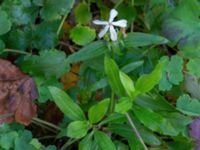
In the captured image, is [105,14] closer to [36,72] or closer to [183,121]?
[36,72]

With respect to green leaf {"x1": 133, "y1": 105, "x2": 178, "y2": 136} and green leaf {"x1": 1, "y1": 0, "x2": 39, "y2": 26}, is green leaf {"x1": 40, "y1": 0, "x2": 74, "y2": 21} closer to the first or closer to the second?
green leaf {"x1": 1, "y1": 0, "x2": 39, "y2": 26}

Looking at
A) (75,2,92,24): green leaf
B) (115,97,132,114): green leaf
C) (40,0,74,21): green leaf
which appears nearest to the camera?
(115,97,132,114): green leaf

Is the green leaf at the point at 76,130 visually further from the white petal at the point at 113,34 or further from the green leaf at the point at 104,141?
the white petal at the point at 113,34

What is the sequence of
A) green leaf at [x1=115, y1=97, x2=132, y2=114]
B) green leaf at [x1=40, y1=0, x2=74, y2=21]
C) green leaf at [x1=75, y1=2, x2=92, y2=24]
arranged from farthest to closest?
1. green leaf at [x1=75, y1=2, x2=92, y2=24]
2. green leaf at [x1=40, y1=0, x2=74, y2=21]
3. green leaf at [x1=115, y1=97, x2=132, y2=114]

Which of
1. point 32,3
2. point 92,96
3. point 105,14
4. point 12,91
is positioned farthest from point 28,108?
point 105,14

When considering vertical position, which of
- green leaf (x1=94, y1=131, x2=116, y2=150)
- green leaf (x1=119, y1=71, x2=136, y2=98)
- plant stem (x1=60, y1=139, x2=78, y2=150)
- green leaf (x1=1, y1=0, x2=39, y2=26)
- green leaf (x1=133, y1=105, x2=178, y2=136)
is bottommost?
plant stem (x1=60, y1=139, x2=78, y2=150)

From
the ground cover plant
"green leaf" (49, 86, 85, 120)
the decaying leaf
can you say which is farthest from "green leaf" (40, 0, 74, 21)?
"green leaf" (49, 86, 85, 120)

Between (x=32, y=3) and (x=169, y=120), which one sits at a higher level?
(x=32, y=3)

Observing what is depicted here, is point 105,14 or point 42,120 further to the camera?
point 105,14
